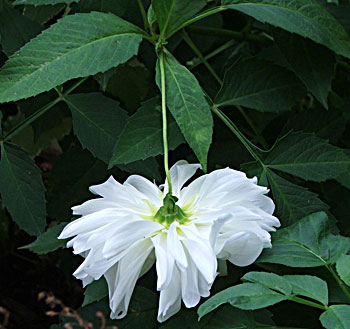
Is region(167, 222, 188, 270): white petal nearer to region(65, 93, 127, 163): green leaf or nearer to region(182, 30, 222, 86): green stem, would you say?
region(65, 93, 127, 163): green leaf

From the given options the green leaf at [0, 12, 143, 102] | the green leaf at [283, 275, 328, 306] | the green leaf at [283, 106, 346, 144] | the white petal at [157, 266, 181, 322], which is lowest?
the green leaf at [283, 106, 346, 144]

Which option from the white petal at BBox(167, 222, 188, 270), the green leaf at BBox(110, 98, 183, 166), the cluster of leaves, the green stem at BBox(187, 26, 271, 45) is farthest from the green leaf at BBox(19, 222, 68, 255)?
the green stem at BBox(187, 26, 271, 45)

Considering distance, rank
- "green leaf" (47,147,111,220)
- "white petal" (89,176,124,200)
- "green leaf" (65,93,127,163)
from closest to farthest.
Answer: "white petal" (89,176,124,200) → "green leaf" (65,93,127,163) → "green leaf" (47,147,111,220)

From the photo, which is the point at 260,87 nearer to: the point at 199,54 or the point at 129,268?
the point at 199,54

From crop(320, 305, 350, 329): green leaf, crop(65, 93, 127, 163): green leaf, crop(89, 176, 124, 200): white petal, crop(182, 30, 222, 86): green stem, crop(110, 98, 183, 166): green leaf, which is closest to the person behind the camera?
crop(320, 305, 350, 329): green leaf

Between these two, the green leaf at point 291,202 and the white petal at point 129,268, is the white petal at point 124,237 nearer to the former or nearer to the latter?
the white petal at point 129,268

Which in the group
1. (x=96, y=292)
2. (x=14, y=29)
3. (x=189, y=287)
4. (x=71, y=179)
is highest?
(x=14, y=29)

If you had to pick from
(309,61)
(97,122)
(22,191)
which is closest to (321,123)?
(309,61)
